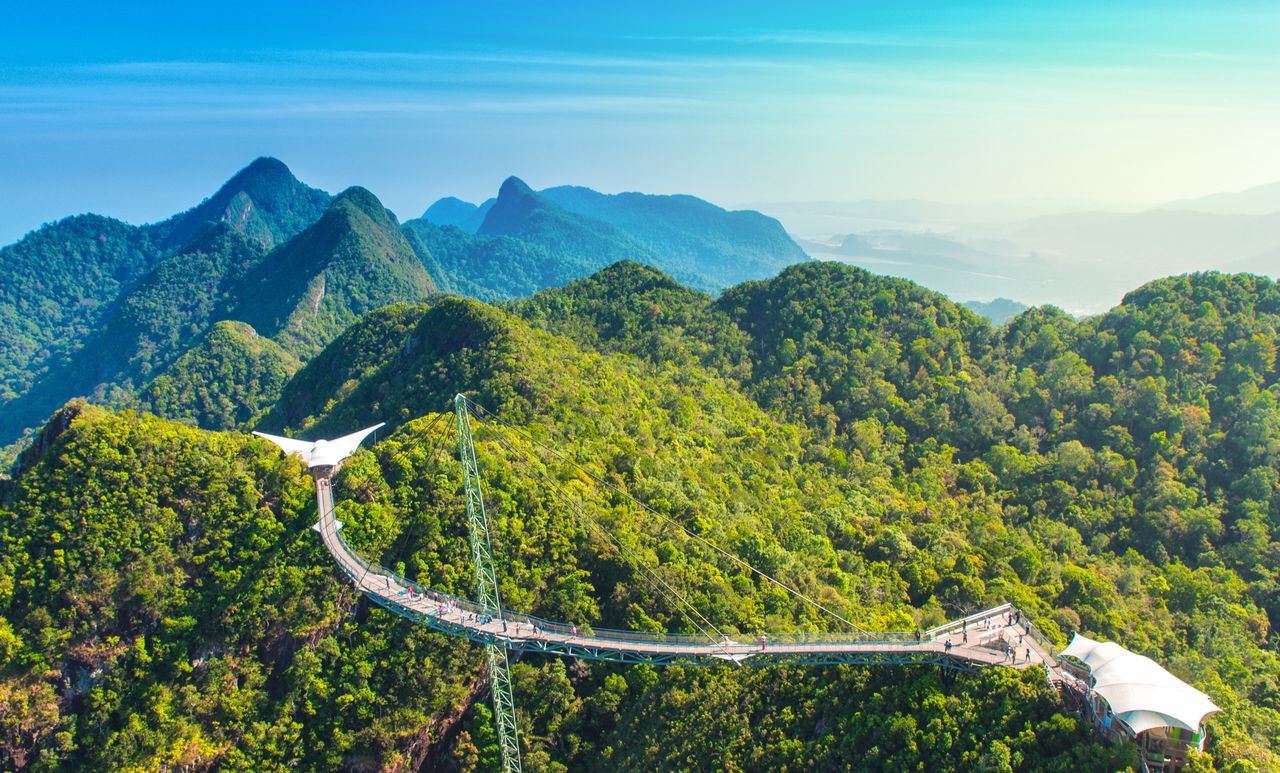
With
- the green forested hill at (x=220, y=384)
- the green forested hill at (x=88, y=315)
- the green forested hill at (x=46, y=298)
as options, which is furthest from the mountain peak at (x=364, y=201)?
the green forested hill at (x=220, y=384)

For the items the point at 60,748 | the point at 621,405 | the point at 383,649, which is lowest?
the point at 60,748

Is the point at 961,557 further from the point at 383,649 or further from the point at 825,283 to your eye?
the point at 825,283

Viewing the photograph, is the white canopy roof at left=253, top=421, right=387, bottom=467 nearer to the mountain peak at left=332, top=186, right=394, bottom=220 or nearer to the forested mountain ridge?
the forested mountain ridge

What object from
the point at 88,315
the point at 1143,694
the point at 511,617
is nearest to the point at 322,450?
the point at 511,617

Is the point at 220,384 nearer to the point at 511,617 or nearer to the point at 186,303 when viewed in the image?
the point at 186,303

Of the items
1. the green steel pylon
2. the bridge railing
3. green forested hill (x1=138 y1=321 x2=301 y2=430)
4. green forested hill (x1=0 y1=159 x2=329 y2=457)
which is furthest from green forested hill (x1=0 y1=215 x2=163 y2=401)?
the green steel pylon

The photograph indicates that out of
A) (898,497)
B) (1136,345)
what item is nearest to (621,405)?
(898,497)

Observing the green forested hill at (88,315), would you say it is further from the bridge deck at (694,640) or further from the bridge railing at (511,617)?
the bridge deck at (694,640)
